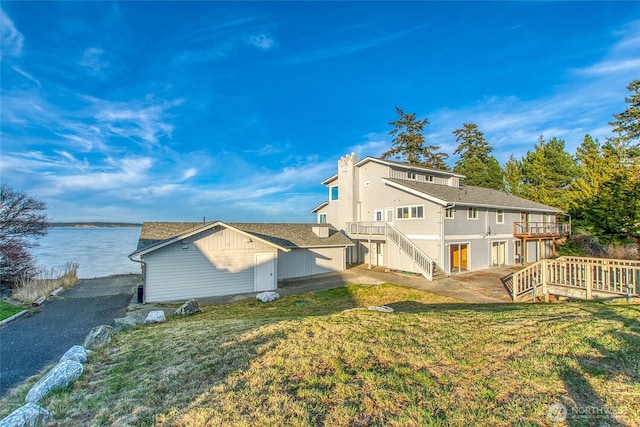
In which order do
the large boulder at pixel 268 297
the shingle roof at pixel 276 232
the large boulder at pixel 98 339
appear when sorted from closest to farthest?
the large boulder at pixel 98 339, the large boulder at pixel 268 297, the shingle roof at pixel 276 232

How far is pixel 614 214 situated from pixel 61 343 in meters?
32.9

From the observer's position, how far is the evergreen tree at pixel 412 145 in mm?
38688

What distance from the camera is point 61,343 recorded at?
775 cm

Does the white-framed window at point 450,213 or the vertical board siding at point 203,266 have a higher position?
the white-framed window at point 450,213

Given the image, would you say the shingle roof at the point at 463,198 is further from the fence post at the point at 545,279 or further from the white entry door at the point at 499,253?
the fence post at the point at 545,279

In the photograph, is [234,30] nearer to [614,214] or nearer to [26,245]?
[26,245]

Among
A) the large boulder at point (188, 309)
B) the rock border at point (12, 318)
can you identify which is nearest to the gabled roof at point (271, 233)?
the large boulder at point (188, 309)

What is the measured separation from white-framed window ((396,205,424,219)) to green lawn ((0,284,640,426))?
489 inches

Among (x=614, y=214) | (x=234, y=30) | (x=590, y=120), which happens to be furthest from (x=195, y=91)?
(x=614, y=214)

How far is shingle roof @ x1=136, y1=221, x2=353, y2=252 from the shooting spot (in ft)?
52.6

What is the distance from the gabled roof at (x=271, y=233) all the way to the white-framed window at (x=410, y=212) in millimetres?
4061

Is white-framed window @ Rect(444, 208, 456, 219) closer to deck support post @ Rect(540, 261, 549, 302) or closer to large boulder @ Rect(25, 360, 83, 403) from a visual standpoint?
deck support post @ Rect(540, 261, 549, 302)

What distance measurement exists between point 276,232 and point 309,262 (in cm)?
299

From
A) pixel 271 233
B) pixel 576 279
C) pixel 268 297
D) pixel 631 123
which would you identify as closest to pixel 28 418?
pixel 268 297
